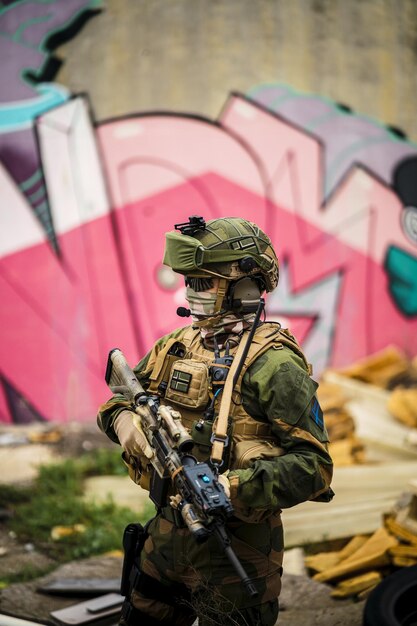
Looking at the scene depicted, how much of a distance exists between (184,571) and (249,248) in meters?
1.18

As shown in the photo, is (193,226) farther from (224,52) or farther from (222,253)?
(224,52)

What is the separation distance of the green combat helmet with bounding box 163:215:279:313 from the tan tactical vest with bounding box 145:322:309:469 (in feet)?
0.63

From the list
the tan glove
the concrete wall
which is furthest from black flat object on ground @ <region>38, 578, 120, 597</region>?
the concrete wall

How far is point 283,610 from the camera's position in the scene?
425 cm

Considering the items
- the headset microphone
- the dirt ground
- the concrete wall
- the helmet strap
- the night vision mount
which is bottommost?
the dirt ground

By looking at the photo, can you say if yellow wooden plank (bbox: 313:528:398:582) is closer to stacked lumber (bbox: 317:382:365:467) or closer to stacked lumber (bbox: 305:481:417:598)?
stacked lumber (bbox: 305:481:417:598)

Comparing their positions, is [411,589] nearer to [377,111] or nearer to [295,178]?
[295,178]

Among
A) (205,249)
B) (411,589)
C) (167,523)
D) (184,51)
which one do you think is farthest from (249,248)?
(184,51)

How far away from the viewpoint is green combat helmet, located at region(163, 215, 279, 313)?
3.00m

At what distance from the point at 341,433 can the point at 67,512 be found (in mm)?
2269

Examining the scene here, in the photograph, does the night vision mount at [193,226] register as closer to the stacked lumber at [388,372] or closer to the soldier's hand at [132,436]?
the soldier's hand at [132,436]

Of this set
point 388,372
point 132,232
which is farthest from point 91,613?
point 388,372

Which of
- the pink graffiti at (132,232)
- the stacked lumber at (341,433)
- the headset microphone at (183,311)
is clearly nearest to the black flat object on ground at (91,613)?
the headset microphone at (183,311)

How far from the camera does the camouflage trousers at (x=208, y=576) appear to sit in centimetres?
293
